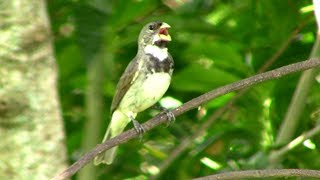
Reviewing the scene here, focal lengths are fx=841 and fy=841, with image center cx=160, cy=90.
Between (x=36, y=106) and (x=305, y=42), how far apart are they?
58.4 inches

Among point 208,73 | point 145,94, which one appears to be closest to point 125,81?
point 145,94

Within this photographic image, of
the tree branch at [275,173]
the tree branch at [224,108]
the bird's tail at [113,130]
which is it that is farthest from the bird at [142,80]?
the tree branch at [275,173]

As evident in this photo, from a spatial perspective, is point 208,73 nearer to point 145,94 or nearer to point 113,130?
point 145,94

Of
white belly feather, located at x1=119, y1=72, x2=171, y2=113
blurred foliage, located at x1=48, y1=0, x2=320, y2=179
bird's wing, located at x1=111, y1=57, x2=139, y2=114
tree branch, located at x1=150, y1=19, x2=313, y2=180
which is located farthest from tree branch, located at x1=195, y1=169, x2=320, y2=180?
bird's wing, located at x1=111, y1=57, x2=139, y2=114

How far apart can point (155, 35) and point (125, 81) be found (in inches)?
10.8

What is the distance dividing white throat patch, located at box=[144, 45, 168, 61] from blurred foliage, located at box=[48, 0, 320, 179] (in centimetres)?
6

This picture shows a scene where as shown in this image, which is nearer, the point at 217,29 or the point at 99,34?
the point at 99,34

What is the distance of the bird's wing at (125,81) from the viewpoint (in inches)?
152

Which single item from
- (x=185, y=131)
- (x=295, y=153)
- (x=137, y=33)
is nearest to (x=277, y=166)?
(x=295, y=153)

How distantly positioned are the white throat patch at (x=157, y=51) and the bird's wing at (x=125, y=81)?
0.12 m

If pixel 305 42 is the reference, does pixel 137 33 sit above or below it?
above

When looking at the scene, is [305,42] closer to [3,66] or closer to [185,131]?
[185,131]

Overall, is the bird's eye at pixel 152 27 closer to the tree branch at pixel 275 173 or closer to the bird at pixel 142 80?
the bird at pixel 142 80

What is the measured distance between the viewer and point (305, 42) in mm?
3805
